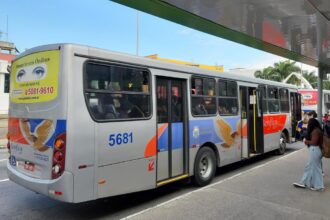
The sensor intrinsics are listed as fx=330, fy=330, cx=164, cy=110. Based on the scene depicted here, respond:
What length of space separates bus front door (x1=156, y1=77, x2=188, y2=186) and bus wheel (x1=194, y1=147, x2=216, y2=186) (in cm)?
44

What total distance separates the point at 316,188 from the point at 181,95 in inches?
144

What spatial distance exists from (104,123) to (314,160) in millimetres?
4882

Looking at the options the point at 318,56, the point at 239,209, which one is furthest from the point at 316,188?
the point at 318,56

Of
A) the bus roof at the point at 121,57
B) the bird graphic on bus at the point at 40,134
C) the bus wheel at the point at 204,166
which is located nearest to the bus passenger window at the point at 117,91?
the bus roof at the point at 121,57

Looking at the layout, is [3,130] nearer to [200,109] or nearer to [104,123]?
[200,109]

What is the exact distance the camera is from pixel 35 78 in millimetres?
5551

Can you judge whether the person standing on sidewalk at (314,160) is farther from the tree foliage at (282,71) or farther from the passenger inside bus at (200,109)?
the tree foliage at (282,71)

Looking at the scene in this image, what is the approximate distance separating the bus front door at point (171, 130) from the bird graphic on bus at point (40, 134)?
2132 millimetres

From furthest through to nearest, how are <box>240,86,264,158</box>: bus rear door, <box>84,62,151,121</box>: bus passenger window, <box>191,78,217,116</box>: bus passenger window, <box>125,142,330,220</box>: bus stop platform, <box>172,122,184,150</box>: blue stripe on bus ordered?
<box>240,86,264,158</box>: bus rear door < <box>191,78,217,116</box>: bus passenger window < <box>172,122,184,150</box>: blue stripe on bus < <box>125,142,330,220</box>: bus stop platform < <box>84,62,151,121</box>: bus passenger window

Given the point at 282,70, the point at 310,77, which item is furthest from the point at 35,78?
the point at 310,77

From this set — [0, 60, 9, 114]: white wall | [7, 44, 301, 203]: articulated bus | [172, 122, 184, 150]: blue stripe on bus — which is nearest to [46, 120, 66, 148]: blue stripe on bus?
[7, 44, 301, 203]: articulated bus

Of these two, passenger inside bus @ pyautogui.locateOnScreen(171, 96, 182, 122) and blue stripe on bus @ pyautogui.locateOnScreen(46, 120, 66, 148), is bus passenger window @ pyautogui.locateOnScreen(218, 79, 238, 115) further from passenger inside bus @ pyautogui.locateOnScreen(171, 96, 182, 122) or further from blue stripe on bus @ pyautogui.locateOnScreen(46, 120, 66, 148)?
blue stripe on bus @ pyautogui.locateOnScreen(46, 120, 66, 148)

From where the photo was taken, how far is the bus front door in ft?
21.4

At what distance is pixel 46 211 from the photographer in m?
5.94
